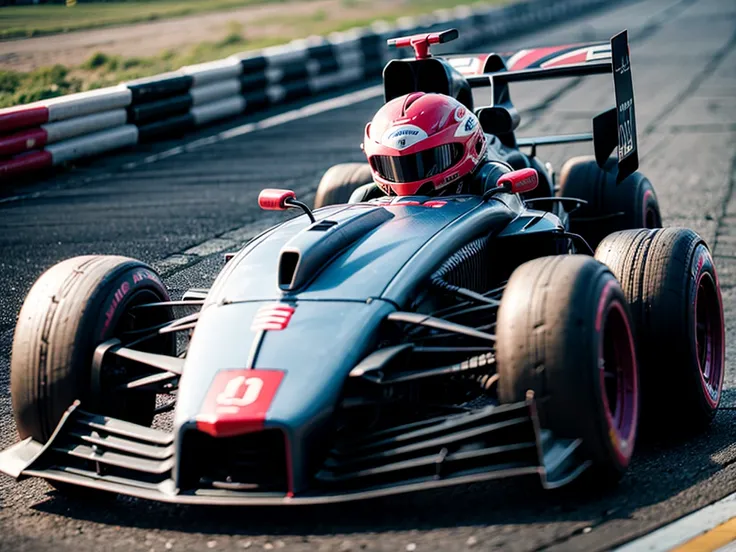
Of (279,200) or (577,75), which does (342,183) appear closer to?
(577,75)

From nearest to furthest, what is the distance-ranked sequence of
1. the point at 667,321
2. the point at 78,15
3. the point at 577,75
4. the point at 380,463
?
the point at 380,463 → the point at 667,321 → the point at 577,75 → the point at 78,15

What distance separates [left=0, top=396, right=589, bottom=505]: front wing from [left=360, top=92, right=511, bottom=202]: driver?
2.04 m

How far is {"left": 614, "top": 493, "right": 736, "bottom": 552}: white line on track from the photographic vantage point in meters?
4.05

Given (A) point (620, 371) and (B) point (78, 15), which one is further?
(B) point (78, 15)

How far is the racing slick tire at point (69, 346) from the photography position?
15.6ft

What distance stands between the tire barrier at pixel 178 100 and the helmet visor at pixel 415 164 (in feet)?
19.9

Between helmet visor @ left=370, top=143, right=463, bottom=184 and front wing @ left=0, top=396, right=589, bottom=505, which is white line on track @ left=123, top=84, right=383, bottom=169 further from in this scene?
front wing @ left=0, top=396, right=589, bottom=505

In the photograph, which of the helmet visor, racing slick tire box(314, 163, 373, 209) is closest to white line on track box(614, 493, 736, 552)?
the helmet visor

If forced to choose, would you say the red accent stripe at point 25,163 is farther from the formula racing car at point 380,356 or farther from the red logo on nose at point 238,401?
the red logo on nose at point 238,401

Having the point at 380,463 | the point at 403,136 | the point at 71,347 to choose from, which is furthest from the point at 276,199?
the point at 380,463

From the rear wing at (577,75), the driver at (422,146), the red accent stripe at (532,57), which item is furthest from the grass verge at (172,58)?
the driver at (422,146)

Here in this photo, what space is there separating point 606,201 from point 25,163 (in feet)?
19.9

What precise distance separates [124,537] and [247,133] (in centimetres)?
1081

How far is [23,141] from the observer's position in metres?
11.3
